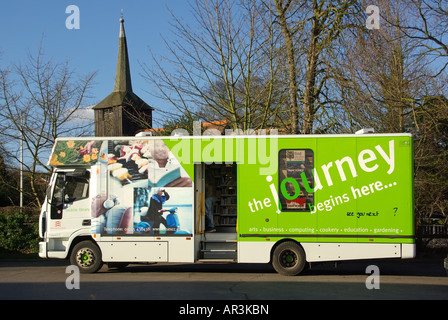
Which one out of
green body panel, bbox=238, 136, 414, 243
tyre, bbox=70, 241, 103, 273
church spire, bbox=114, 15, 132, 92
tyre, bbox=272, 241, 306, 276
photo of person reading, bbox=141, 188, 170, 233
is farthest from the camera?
church spire, bbox=114, 15, 132, 92

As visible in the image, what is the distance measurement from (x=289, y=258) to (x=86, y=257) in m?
4.71

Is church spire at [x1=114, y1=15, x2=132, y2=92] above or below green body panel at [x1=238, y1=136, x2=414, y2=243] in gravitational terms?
above

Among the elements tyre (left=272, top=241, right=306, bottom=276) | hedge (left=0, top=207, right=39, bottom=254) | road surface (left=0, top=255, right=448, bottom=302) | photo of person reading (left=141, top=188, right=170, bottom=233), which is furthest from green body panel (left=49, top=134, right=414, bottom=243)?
hedge (left=0, top=207, right=39, bottom=254)

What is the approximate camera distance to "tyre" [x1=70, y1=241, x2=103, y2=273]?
10.7 m

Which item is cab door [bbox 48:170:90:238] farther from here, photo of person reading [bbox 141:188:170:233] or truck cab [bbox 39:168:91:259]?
photo of person reading [bbox 141:188:170:233]

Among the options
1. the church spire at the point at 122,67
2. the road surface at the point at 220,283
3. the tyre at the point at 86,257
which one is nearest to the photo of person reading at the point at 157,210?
the road surface at the point at 220,283

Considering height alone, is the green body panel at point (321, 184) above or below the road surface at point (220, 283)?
above

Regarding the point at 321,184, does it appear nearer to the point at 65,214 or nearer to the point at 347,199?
the point at 347,199

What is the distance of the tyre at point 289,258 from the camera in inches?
398

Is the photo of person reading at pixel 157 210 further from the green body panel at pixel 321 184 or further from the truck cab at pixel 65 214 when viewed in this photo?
the truck cab at pixel 65 214

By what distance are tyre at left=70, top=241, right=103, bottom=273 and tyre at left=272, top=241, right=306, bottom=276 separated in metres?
4.09

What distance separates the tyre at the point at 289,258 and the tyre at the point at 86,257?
13.4ft

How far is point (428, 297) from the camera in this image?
824 centimetres
